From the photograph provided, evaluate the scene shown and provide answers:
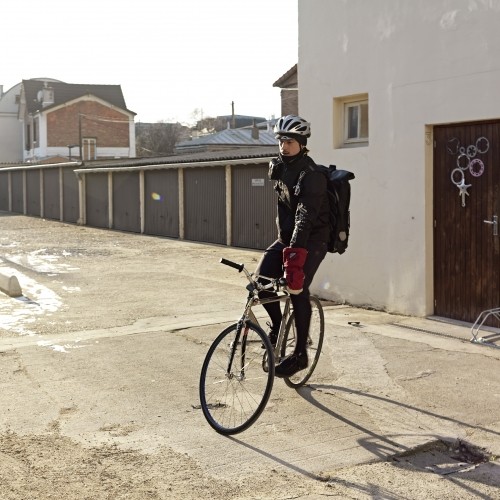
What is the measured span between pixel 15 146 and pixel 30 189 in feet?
98.8

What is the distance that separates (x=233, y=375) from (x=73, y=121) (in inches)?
2265

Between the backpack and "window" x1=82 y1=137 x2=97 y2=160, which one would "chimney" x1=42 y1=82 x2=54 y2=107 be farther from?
the backpack

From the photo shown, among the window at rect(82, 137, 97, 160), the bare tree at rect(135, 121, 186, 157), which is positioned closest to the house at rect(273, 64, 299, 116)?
the window at rect(82, 137, 97, 160)

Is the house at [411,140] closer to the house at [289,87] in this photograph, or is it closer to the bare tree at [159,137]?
the house at [289,87]

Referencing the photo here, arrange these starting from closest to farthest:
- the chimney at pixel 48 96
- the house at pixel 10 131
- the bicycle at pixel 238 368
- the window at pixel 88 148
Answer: the bicycle at pixel 238 368 < the window at pixel 88 148 < the chimney at pixel 48 96 < the house at pixel 10 131

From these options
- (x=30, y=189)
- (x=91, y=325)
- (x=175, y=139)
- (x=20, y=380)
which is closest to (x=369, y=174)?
(x=91, y=325)

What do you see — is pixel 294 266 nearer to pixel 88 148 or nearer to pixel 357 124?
pixel 357 124

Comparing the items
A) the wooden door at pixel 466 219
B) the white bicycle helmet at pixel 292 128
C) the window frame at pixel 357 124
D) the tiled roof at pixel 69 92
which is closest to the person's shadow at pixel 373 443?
the white bicycle helmet at pixel 292 128

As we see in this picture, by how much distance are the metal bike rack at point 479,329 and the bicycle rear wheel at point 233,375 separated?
3.34 metres

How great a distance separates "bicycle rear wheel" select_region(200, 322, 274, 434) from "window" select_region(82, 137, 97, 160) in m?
56.5

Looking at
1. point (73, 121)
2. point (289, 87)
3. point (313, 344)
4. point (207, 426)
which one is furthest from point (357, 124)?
point (73, 121)

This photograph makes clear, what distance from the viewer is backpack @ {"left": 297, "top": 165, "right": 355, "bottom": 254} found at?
5.77m

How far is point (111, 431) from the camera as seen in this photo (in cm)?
533

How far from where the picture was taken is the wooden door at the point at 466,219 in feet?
27.6
